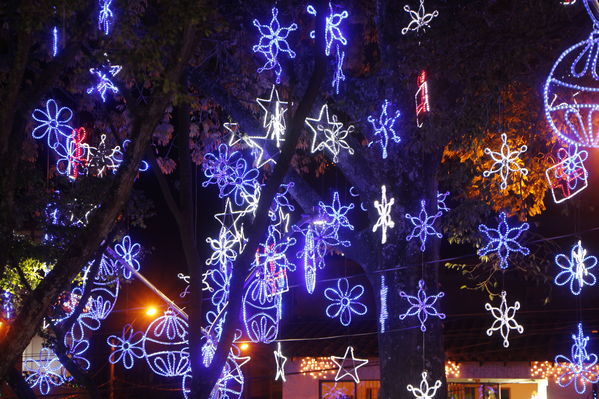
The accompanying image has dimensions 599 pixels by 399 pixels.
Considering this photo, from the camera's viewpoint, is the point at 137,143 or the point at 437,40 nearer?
the point at 137,143

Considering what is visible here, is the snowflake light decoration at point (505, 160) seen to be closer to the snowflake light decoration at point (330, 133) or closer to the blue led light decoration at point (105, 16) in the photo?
the snowflake light decoration at point (330, 133)

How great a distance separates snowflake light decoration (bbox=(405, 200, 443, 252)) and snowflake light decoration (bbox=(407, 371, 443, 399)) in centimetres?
165

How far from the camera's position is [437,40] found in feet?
26.2

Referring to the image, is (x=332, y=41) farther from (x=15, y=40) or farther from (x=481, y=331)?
(x=481, y=331)

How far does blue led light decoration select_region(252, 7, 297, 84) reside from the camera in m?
9.56

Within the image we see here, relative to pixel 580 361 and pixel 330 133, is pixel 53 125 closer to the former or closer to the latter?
pixel 330 133

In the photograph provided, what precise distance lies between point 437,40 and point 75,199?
446cm

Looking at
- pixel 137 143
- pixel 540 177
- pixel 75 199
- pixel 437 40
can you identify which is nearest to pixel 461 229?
pixel 540 177

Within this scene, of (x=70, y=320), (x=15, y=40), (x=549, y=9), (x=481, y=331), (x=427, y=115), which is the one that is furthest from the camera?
(x=481, y=331)

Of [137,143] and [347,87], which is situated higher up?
[347,87]

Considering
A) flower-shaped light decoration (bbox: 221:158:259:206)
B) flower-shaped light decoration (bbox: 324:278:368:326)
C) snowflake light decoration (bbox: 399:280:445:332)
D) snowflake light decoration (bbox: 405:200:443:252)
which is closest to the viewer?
snowflake light decoration (bbox: 399:280:445:332)

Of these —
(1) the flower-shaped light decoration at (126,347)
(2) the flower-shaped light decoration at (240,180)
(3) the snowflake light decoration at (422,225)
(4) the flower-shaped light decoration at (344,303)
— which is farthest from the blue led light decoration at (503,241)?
(1) the flower-shaped light decoration at (126,347)

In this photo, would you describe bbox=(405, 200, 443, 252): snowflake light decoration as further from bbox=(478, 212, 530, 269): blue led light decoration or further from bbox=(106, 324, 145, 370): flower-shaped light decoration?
bbox=(106, 324, 145, 370): flower-shaped light decoration

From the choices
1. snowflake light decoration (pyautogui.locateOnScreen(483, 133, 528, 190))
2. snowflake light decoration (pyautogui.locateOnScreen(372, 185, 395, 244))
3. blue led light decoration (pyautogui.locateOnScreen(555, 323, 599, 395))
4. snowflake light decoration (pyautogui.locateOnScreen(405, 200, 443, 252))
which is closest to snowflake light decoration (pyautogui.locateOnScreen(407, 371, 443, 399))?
blue led light decoration (pyautogui.locateOnScreen(555, 323, 599, 395))
